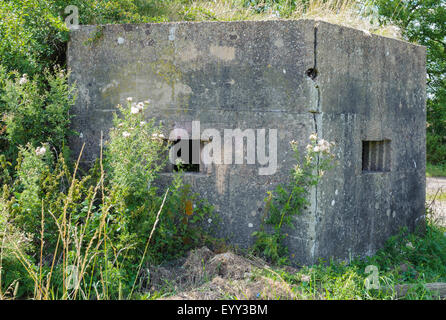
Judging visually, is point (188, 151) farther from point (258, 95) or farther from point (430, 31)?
point (430, 31)

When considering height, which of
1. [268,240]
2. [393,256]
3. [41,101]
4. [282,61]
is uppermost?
[282,61]

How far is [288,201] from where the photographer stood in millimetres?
3998

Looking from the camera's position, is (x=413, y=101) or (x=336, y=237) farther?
(x=413, y=101)

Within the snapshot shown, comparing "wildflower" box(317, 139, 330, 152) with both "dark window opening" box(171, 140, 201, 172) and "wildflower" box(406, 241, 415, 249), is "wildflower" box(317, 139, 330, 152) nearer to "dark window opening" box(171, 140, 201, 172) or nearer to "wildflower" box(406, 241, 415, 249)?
"dark window opening" box(171, 140, 201, 172)

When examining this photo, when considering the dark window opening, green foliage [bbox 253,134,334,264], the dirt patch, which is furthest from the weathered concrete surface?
the dirt patch

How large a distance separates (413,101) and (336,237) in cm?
218

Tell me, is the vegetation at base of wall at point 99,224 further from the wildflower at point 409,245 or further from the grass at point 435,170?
the grass at point 435,170

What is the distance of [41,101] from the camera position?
168 inches

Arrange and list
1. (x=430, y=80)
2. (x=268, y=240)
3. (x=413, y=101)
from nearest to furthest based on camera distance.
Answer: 1. (x=268, y=240)
2. (x=413, y=101)
3. (x=430, y=80)

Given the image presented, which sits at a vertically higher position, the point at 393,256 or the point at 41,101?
the point at 41,101

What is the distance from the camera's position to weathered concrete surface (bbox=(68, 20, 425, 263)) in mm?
4129
